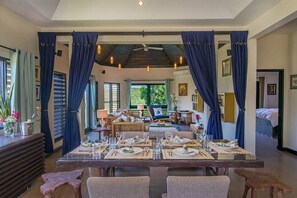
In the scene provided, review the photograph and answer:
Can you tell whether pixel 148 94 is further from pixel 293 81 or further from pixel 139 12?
pixel 139 12

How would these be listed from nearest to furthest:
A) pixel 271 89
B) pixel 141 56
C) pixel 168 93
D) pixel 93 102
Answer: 1. pixel 93 102
2. pixel 271 89
3. pixel 141 56
4. pixel 168 93

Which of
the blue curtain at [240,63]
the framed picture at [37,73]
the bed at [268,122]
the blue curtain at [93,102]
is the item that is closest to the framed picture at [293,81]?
the blue curtain at [240,63]

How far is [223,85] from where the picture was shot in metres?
6.84

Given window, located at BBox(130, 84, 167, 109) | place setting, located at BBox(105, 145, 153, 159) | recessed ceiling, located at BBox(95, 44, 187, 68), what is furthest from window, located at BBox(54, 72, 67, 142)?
window, located at BBox(130, 84, 167, 109)

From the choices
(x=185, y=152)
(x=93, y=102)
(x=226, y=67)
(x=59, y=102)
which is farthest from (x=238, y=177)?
(x=93, y=102)

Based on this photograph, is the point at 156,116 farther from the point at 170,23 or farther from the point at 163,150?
the point at 163,150

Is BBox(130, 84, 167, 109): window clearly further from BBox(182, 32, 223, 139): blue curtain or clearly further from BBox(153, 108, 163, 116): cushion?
BBox(182, 32, 223, 139): blue curtain

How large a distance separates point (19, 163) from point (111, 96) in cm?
885

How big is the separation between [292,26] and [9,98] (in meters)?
6.19

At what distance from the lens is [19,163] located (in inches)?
141

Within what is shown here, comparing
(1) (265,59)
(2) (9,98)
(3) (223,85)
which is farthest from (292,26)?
(2) (9,98)

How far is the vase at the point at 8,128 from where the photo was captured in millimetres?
3875

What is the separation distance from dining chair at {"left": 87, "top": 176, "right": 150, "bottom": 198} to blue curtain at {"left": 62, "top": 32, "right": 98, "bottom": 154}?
3.54 meters

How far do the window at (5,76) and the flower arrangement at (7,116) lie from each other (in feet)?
0.94
